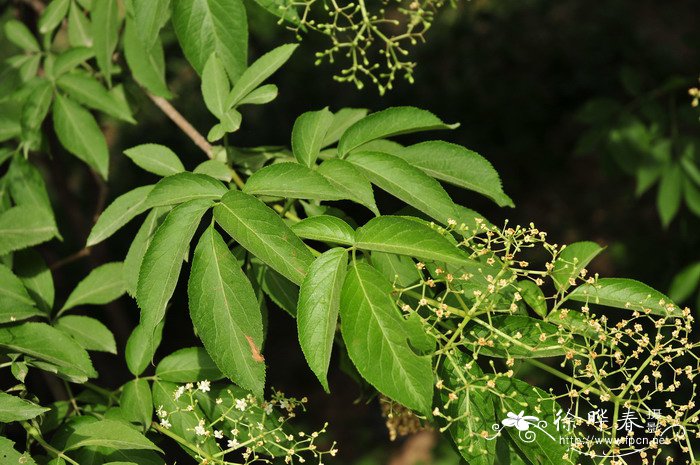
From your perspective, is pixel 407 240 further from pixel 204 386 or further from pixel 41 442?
pixel 41 442

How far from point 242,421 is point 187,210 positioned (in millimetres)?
511

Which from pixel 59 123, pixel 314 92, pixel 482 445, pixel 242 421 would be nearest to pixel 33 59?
pixel 59 123

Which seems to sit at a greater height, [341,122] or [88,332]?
[341,122]

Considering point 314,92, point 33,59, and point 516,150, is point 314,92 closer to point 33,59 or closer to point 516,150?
point 516,150

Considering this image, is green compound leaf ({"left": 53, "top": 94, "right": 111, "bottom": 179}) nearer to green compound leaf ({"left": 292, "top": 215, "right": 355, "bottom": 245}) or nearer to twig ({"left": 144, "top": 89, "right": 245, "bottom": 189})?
twig ({"left": 144, "top": 89, "right": 245, "bottom": 189})

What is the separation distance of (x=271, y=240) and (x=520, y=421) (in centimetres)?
56

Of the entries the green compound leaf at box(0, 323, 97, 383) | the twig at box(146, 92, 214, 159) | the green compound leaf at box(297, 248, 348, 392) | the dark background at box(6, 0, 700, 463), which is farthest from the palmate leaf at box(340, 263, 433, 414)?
the dark background at box(6, 0, 700, 463)

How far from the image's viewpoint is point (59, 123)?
2.11 meters

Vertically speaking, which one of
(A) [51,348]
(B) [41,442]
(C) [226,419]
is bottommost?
(C) [226,419]

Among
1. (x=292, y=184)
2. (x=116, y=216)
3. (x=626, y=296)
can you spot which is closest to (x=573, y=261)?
(x=626, y=296)

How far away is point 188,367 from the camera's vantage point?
1.68 meters

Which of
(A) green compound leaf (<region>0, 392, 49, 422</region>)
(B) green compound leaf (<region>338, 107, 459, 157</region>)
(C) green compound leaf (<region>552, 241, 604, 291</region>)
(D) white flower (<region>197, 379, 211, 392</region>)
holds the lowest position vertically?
(D) white flower (<region>197, 379, 211, 392</region>)

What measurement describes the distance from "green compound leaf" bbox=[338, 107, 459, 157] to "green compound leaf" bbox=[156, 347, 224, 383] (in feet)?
1.83

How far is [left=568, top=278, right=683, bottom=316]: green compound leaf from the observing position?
4.61ft
